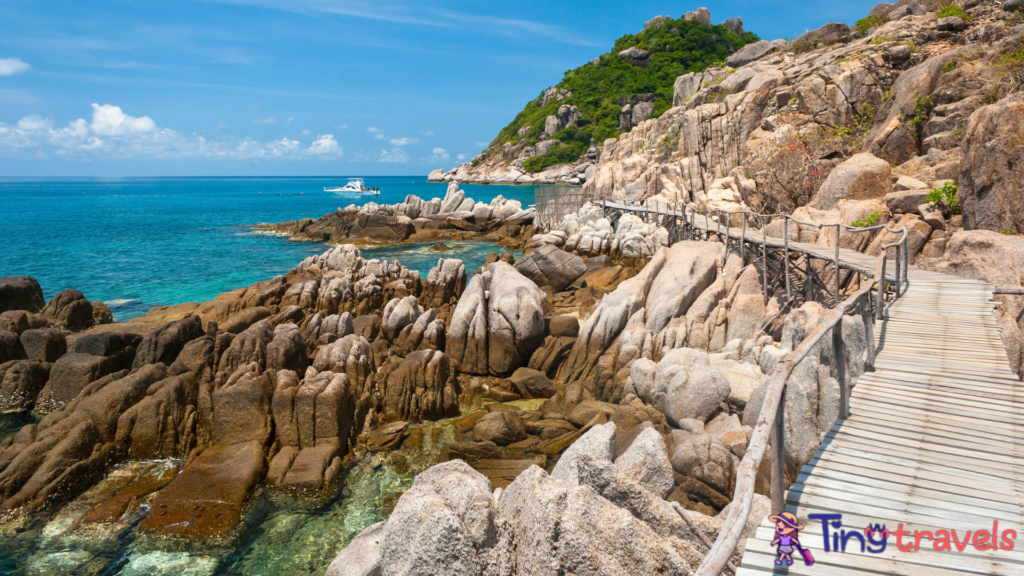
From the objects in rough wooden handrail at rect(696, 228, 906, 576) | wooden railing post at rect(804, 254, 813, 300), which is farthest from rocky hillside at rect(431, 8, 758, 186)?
rough wooden handrail at rect(696, 228, 906, 576)

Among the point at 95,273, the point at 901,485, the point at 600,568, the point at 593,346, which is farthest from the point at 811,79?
the point at 95,273

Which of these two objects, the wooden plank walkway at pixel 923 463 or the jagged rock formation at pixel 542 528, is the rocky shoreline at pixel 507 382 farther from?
the wooden plank walkway at pixel 923 463

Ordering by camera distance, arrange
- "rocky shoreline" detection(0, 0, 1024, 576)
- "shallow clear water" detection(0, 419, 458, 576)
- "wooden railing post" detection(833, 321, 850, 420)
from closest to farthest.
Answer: "rocky shoreline" detection(0, 0, 1024, 576) < "wooden railing post" detection(833, 321, 850, 420) < "shallow clear water" detection(0, 419, 458, 576)

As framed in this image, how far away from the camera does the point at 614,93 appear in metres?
112

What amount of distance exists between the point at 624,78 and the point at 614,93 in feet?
11.7

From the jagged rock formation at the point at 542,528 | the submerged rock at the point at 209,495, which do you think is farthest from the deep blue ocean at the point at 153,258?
the jagged rock formation at the point at 542,528

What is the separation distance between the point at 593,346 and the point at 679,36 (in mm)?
105033

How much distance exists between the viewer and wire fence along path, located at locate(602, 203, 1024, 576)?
3518 mm

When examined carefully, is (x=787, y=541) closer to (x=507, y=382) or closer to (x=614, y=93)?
(x=507, y=382)

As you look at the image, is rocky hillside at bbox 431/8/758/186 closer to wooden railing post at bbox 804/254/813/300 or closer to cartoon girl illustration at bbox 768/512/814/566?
wooden railing post at bbox 804/254/813/300

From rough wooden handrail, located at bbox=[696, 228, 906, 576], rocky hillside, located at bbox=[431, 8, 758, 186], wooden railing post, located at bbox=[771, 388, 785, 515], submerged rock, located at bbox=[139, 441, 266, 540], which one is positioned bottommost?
submerged rock, located at bbox=[139, 441, 266, 540]

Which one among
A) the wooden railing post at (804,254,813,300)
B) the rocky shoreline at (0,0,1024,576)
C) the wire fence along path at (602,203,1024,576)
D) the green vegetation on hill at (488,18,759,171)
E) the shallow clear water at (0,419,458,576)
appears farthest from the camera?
the green vegetation on hill at (488,18,759,171)

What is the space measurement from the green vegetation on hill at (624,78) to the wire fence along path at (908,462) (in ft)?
268

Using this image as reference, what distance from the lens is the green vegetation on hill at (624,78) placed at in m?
95.9
